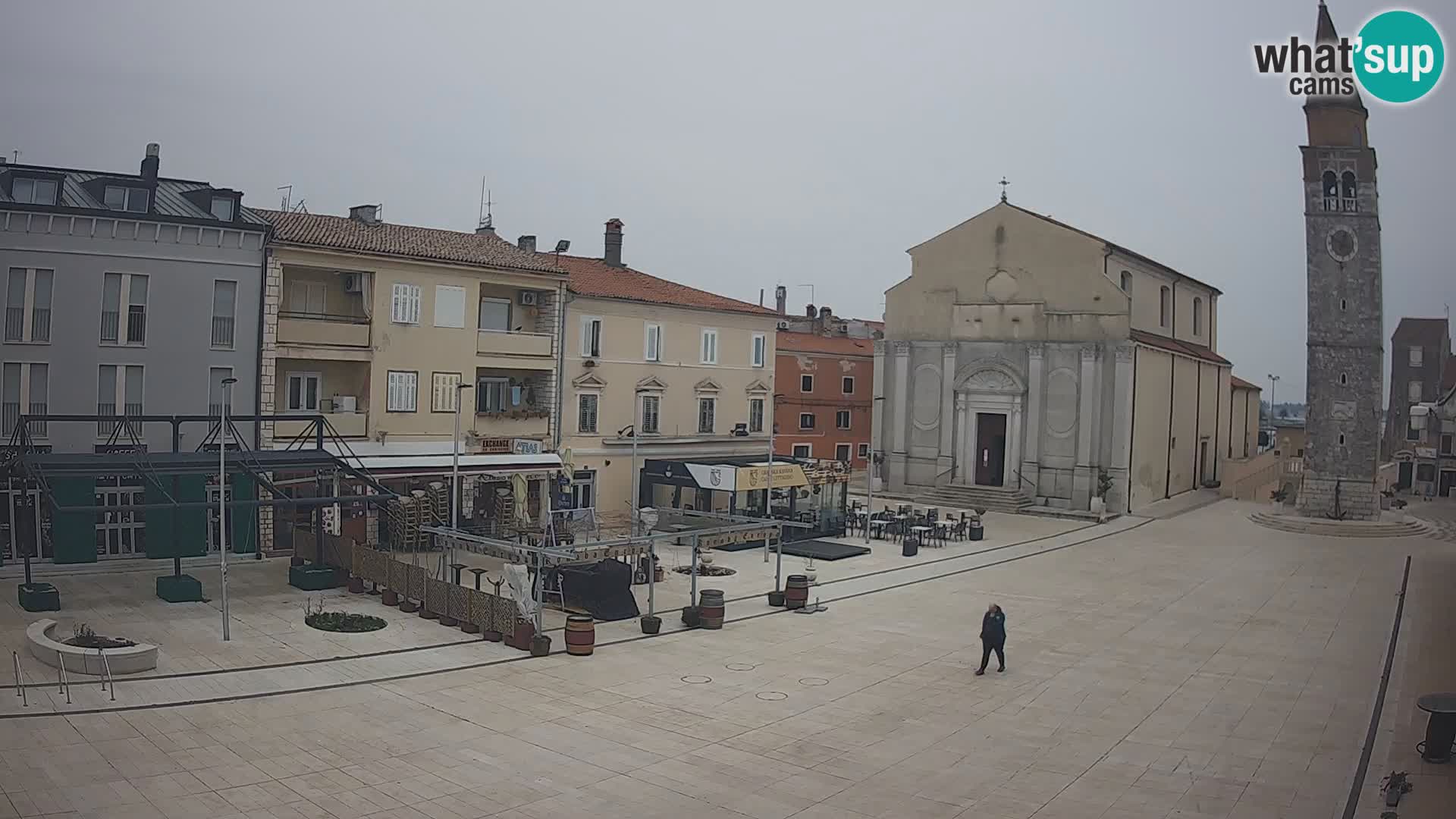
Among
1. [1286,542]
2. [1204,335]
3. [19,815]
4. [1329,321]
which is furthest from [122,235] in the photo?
[1204,335]

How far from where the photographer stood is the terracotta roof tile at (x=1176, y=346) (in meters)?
52.6

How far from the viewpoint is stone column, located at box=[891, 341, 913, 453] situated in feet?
182

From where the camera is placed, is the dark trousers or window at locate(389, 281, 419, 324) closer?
the dark trousers

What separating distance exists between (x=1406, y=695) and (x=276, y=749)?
Answer: 1919cm

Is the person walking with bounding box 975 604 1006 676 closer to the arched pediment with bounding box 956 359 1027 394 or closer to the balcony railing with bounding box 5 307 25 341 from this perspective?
the balcony railing with bounding box 5 307 25 341

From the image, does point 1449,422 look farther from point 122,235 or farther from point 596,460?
point 122,235

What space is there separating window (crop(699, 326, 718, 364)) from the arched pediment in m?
14.9

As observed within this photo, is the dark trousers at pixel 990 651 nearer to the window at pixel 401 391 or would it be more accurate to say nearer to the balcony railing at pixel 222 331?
the window at pixel 401 391

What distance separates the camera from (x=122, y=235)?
3016 centimetres

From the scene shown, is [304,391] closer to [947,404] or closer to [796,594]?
[796,594]

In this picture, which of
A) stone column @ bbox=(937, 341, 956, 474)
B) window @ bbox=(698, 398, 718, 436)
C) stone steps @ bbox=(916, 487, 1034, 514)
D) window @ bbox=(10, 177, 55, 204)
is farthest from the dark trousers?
stone column @ bbox=(937, 341, 956, 474)

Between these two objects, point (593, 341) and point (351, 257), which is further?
point (593, 341)

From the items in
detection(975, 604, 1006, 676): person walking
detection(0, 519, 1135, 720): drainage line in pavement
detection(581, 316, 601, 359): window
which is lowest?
detection(0, 519, 1135, 720): drainage line in pavement

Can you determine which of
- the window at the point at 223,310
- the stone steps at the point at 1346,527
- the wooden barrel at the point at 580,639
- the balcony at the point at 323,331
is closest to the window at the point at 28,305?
the window at the point at 223,310
